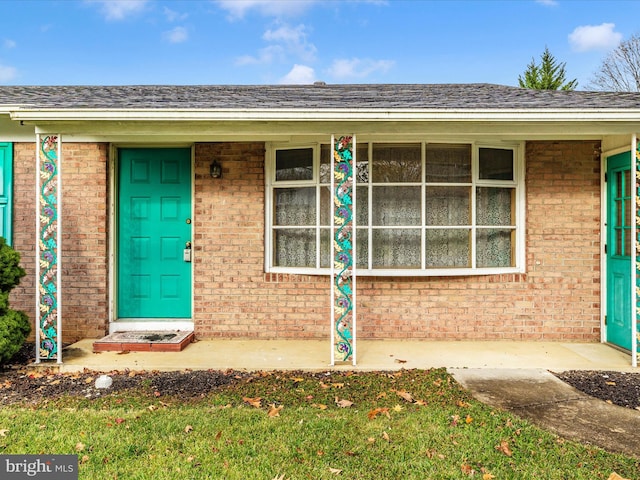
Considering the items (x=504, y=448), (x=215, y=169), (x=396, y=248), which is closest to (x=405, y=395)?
(x=504, y=448)

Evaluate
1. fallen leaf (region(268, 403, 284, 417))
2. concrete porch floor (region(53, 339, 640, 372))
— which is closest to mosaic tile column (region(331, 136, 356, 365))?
concrete porch floor (region(53, 339, 640, 372))

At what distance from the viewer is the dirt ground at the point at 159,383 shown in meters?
3.75

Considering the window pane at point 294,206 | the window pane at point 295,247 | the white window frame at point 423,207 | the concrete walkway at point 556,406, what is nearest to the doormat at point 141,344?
the white window frame at point 423,207

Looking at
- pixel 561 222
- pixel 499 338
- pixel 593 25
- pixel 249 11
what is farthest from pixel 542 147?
pixel 593 25

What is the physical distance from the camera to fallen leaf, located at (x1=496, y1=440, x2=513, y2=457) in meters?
2.74

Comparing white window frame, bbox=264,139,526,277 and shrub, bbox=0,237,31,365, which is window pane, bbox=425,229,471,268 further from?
shrub, bbox=0,237,31,365

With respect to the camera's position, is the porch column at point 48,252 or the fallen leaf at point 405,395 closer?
the fallen leaf at point 405,395

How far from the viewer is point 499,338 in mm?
5480

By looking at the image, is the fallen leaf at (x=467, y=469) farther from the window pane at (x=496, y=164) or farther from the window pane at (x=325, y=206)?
the window pane at (x=496, y=164)

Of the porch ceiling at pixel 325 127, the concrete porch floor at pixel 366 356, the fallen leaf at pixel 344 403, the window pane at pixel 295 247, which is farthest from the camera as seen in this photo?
the window pane at pixel 295 247

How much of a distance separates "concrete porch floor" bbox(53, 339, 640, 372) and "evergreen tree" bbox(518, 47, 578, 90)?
85.2 feet

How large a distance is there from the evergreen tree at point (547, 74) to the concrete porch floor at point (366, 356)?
2595cm

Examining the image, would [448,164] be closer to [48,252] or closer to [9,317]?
[48,252]

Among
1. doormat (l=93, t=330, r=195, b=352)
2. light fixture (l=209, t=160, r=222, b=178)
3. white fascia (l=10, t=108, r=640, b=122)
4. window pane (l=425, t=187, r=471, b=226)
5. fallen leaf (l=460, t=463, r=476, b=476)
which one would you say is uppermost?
white fascia (l=10, t=108, r=640, b=122)
